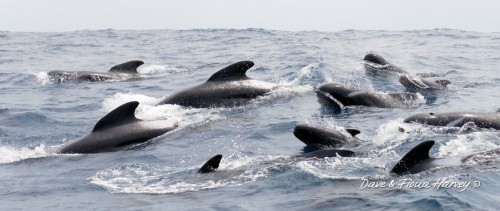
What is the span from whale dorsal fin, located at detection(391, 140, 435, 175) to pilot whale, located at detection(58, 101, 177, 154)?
5679 millimetres

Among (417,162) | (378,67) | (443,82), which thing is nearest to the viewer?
(417,162)

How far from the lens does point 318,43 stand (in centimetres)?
4038

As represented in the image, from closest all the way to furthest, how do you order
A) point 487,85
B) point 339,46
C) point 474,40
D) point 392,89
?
point 392,89
point 487,85
point 339,46
point 474,40

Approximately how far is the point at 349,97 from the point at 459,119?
3137 millimetres

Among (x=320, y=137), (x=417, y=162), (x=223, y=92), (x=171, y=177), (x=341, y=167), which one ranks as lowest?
(x=171, y=177)

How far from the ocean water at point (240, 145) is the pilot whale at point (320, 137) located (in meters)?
0.38

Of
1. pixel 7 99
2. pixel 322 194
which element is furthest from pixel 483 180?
pixel 7 99

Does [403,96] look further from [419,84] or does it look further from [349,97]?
[419,84]

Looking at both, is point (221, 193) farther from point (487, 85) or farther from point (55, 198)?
point (487, 85)

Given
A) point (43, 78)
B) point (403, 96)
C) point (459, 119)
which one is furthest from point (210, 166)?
point (43, 78)

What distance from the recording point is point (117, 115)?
15117 mm

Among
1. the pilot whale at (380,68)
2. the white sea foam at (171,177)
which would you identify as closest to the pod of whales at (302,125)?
the white sea foam at (171,177)

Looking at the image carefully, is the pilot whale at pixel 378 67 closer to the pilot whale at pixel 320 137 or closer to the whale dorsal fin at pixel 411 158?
the pilot whale at pixel 320 137

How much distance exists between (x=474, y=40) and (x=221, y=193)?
122ft
